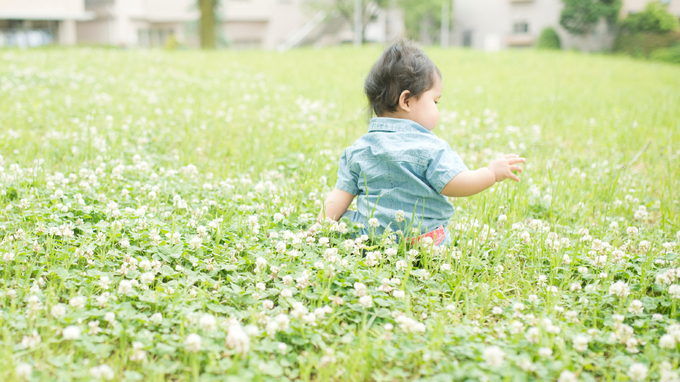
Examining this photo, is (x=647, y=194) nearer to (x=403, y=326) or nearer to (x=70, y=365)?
(x=403, y=326)

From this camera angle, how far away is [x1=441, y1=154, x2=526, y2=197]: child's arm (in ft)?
9.00

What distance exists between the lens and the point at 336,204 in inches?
125

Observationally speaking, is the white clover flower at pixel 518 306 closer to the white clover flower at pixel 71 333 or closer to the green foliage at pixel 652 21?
the white clover flower at pixel 71 333

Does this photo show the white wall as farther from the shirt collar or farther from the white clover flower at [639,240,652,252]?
the shirt collar

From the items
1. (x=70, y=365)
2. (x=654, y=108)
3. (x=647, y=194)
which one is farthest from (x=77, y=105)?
(x=654, y=108)

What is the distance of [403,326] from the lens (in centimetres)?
208

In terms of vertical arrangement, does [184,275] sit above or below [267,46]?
below

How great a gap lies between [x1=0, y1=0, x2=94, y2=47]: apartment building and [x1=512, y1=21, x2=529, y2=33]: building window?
32620 mm

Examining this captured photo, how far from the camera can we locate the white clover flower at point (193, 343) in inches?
73.5

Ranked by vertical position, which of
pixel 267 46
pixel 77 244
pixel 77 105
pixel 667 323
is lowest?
pixel 667 323

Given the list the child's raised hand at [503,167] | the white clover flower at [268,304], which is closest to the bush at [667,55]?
the child's raised hand at [503,167]

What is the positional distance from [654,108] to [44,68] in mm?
12098

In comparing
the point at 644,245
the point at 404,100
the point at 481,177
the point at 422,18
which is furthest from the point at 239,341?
the point at 422,18

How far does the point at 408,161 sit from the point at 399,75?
0.48m
